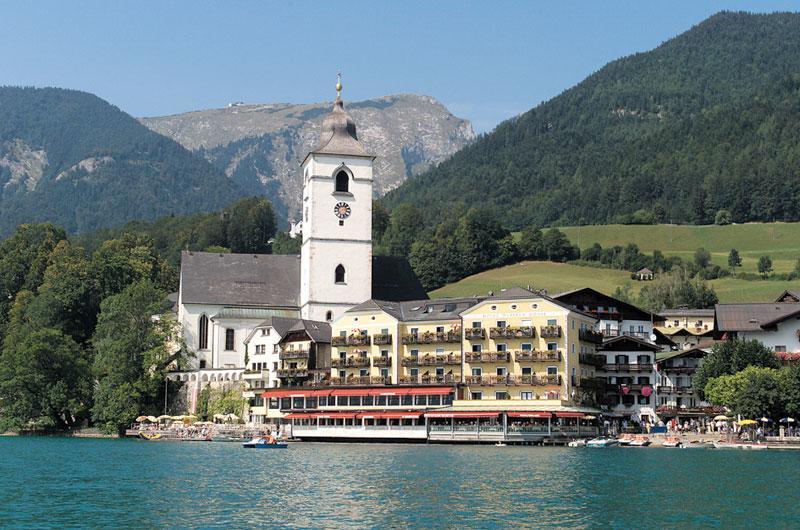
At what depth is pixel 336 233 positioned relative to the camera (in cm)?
11575

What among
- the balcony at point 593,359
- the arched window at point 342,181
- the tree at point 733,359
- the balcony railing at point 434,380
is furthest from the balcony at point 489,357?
the arched window at point 342,181

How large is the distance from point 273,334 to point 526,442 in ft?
97.2

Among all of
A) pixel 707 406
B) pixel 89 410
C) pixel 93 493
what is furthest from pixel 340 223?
pixel 93 493

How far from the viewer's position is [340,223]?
115812 millimetres

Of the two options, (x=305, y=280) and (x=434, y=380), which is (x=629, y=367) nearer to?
(x=434, y=380)

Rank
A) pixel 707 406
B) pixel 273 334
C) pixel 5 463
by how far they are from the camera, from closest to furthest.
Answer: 1. pixel 5 463
2. pixel 707 406
3. pixel 273 334

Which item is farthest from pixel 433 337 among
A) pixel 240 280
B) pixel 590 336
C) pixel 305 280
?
pixel 240 280

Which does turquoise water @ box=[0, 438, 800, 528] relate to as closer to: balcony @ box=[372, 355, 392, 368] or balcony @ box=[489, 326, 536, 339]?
balcony @ box=[489, 326, 536, 339]

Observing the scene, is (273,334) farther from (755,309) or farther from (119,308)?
(755,309)

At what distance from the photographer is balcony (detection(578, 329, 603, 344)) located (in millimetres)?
100219

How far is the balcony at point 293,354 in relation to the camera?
108 m

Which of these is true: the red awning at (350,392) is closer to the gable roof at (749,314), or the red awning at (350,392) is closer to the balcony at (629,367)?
the balcony at (629,367)

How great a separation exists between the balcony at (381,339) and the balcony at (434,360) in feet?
7.72

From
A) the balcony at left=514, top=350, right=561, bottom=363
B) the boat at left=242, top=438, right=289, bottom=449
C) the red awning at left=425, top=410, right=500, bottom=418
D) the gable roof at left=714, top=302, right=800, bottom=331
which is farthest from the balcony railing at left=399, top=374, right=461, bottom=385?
the gable roof at left=714, top=302, right=800, bottom=331
